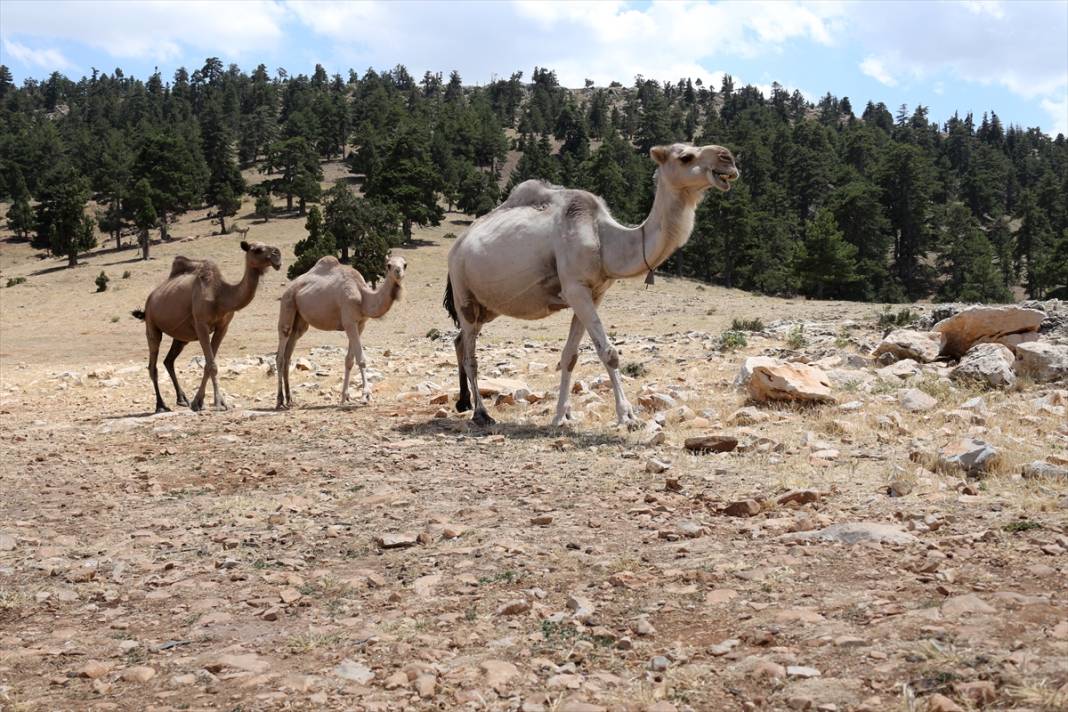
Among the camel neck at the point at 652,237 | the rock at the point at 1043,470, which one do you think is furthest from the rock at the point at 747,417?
the rock at the point at 1043,470

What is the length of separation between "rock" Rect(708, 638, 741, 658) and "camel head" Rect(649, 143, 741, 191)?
6126mm

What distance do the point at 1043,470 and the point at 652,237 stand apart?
4798 millimetres

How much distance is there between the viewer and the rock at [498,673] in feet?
13.5

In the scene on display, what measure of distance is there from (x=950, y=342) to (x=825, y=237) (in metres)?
65.0

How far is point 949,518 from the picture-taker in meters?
5.91

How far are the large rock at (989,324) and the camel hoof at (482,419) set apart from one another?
7.02m

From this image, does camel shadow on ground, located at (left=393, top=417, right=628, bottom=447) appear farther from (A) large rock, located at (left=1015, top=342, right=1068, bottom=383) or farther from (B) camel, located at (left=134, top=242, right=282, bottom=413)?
(A) large rock, located at (left=1015, top=342, right=1068, bottom=383)

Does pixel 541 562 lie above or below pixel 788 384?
below

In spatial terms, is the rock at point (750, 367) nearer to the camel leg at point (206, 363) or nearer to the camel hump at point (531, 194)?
the camel hump at point (531, 194)

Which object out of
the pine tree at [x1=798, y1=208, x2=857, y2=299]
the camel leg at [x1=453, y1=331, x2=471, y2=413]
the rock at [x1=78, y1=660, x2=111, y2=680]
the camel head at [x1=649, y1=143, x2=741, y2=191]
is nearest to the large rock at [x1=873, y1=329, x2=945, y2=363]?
the camel head at [x1=649, y1=143, x2=741, y2=191]

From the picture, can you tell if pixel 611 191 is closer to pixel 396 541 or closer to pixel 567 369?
pixel 567 369

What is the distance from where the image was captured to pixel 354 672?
14.2ft

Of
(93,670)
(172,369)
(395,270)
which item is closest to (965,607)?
(93,670)

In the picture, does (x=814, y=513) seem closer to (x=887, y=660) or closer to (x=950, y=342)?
(x=887, y=660)
